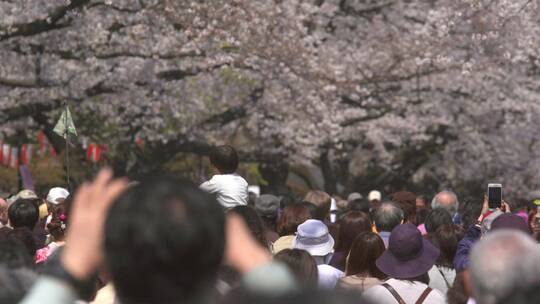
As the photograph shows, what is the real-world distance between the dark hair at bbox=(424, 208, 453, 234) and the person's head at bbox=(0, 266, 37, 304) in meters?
6.16

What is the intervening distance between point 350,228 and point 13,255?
456 centimetres

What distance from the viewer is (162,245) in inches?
92.0

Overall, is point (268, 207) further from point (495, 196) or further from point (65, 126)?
point (65, 126)

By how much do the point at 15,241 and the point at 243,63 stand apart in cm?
1751

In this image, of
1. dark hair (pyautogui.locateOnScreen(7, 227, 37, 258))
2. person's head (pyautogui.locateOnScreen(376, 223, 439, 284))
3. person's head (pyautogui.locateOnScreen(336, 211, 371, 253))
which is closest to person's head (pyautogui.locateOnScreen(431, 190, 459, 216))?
person's head (pyautogui.locateOnScreen(336, 211, 371, 253))

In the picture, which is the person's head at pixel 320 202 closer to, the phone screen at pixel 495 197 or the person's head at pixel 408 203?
the person's head at pixel 408 203

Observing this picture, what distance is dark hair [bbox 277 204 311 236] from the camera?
8102 mm

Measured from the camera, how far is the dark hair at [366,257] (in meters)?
6.45

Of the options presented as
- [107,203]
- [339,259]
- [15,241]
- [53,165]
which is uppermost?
[107,203]

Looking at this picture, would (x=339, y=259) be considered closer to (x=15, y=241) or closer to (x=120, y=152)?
(x=15, y=241)

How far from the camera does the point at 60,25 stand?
19.1m

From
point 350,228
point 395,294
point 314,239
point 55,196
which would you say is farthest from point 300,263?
point 55,196

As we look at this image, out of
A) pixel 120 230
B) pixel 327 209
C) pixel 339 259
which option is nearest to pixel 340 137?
pixel 327 209

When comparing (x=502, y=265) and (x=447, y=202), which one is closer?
(x=502, y=265)
